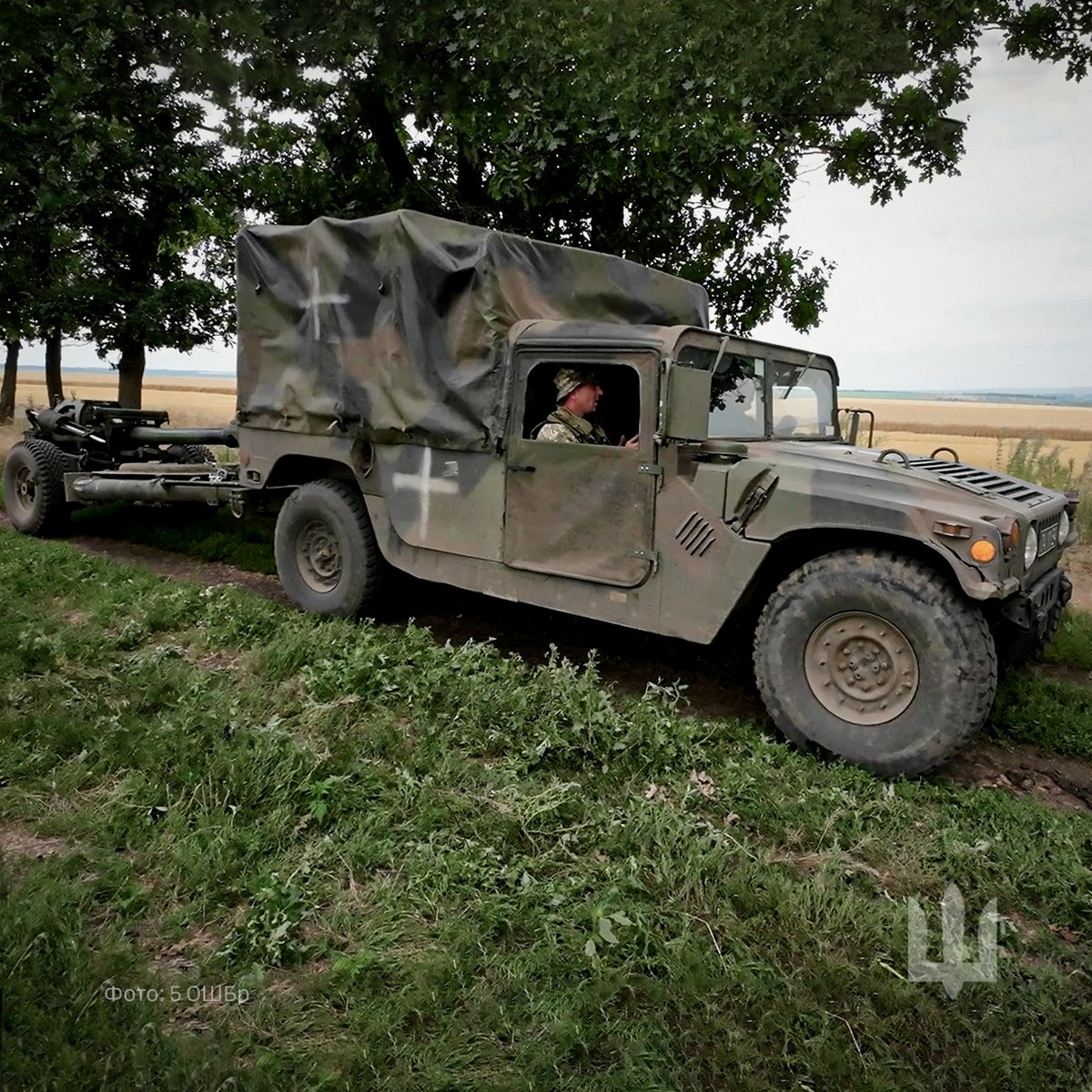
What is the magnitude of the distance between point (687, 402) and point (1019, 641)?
2.02m

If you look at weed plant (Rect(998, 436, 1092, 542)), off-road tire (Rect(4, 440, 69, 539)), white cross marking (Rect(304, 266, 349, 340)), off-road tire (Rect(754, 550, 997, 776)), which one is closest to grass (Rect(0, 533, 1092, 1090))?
off-road tire (Rect(754, 550, 997, 776))

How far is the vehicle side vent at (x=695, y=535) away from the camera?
4312mm

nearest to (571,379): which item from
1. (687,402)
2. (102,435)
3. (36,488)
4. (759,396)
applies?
(687,402)

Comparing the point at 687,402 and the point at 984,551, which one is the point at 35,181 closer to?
the point at 687,402

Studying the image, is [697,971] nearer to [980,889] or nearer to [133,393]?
[980,889]

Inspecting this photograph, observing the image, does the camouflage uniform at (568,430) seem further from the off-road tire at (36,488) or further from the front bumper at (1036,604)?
the off-road tire at (36,488)

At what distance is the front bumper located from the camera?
398 centimetres

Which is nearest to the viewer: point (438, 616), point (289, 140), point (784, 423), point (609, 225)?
point (784, 423)

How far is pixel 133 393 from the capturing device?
42.9 feet

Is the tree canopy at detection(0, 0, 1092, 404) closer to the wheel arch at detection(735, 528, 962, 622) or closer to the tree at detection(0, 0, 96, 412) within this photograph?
the tree at detection(0, 0, 96, 412)

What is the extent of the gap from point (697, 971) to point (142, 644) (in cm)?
395

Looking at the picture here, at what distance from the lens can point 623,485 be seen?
14.8 ft

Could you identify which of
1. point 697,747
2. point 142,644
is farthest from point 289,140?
point 697,747

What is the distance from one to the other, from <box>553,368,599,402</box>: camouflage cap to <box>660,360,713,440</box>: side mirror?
67cm
